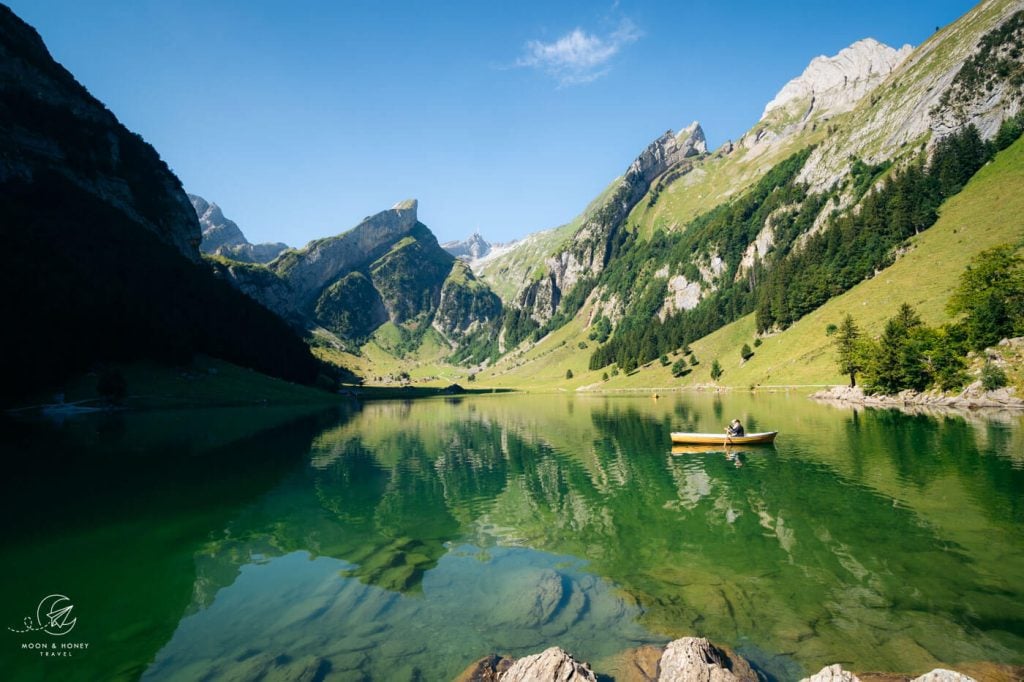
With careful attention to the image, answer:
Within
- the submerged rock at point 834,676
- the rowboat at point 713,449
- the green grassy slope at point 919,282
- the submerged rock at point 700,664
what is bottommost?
the rowboat at point 713,449

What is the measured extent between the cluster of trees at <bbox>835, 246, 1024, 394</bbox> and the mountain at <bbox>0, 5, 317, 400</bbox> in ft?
496

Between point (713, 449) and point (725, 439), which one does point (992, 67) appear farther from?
point (713, 449)

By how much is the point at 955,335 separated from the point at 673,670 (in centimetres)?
8805

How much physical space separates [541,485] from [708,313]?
17554 cm

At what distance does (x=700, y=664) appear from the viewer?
11.1 meters

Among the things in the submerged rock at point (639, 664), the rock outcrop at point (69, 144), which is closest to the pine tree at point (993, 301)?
the submerged rock at point (639, 664)

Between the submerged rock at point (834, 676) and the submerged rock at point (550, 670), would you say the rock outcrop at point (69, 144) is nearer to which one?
the submerged rock at point (550, 670)

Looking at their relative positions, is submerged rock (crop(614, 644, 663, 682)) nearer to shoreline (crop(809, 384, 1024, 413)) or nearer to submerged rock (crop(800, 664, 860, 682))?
submerged rock (crop(800, 664, 860, 682))

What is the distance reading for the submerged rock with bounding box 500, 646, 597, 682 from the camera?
10516mm

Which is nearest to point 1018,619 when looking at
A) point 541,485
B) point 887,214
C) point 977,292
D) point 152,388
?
point 541,485

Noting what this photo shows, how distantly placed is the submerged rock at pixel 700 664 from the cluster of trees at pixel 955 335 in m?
78.1

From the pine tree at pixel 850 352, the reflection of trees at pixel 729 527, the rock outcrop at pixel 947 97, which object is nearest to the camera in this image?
the reflection of trees at pixel 729 527

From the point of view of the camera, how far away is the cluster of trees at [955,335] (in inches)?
2689

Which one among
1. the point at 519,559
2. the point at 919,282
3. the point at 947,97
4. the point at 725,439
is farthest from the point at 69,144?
the point at 947,97
